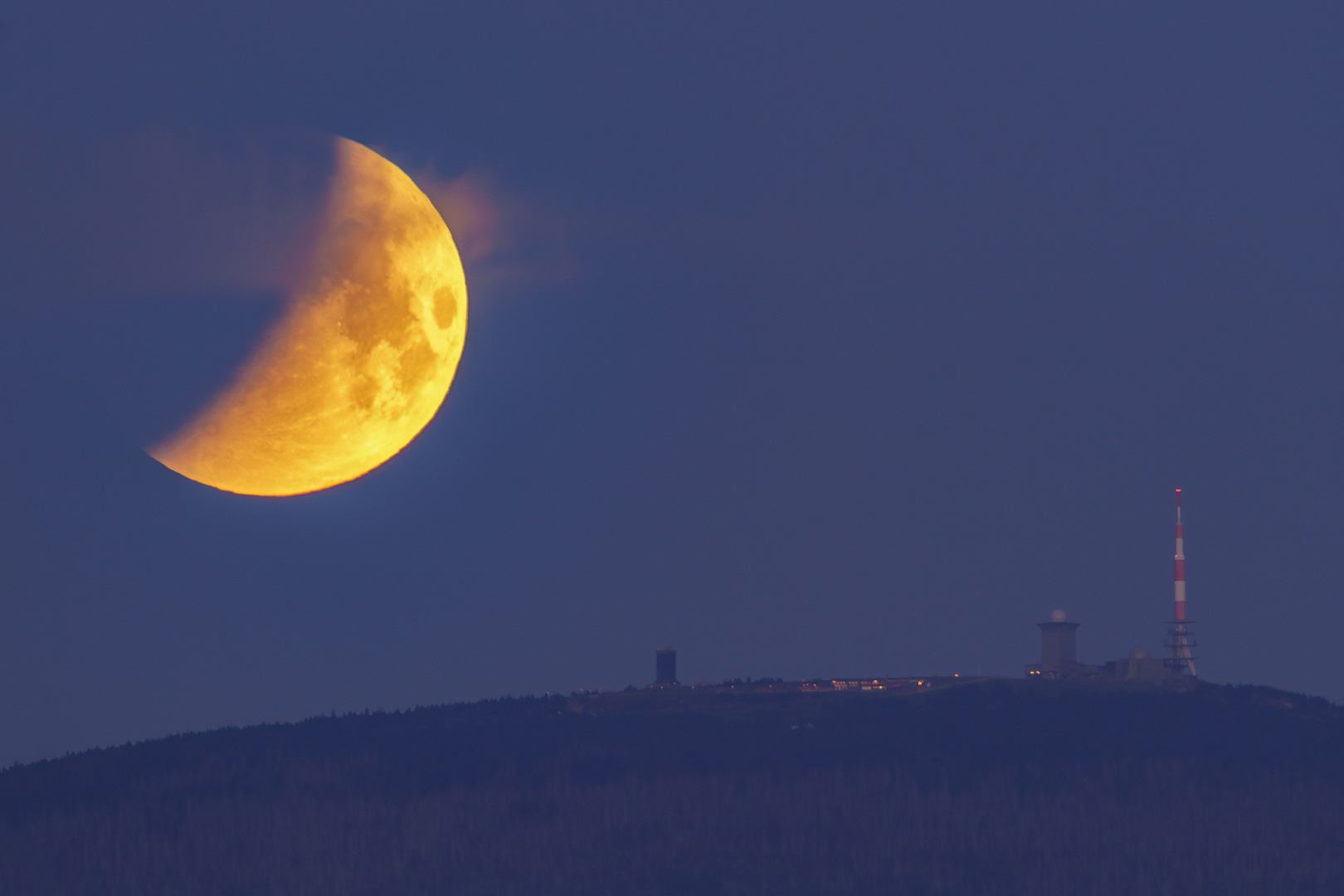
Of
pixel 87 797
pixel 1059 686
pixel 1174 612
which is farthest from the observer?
pixel 87 797

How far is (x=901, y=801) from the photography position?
414 feet

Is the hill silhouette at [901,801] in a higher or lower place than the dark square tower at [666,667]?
lower

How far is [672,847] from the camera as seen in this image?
413 ft

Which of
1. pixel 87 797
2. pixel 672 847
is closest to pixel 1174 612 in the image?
pixel 672 847

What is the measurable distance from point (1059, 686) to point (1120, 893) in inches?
619

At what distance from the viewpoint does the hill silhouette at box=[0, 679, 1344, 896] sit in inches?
4909

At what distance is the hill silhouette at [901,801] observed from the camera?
124688mm

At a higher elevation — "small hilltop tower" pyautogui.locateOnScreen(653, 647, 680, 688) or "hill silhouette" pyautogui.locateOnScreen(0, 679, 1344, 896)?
"small hilltop tower" pyautogui.locateOnScreen(653, 647, 680, 688)

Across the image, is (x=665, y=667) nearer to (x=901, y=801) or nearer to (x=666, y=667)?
(x=666, y=667)

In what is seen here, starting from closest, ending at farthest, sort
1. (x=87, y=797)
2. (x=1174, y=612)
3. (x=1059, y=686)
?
(x=1059, y=686), (x=1174, y=612), (x=87, y=797)

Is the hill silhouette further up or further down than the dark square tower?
further down

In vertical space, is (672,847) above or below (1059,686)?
below

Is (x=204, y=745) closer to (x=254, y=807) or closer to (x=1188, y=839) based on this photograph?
(x=254, y=807)

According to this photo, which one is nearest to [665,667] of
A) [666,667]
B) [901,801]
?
[666,667]
